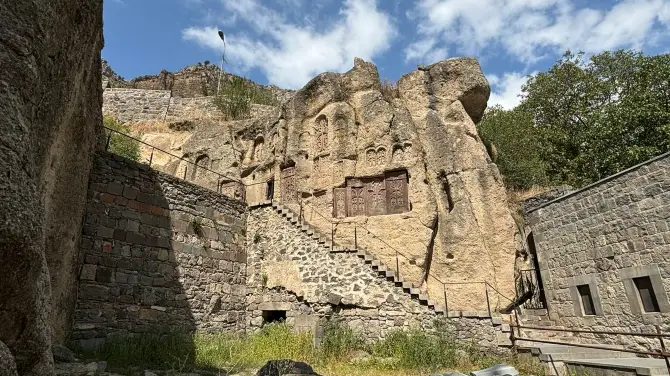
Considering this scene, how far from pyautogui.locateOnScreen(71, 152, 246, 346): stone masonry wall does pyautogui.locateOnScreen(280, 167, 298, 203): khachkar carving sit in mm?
4056

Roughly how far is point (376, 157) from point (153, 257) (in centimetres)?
950

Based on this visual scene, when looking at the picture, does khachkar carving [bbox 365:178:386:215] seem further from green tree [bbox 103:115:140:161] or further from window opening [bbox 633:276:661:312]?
green tree [bbox 103:115:140:161]

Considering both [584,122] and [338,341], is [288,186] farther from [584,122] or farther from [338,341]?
[584,122]

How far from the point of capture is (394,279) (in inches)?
454

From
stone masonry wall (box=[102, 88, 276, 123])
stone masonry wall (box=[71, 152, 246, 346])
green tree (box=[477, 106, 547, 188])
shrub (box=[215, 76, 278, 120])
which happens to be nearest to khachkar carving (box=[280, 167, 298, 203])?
stone masonry wall (box=[71, 152, 246, 346])

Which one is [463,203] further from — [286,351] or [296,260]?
[286,351]

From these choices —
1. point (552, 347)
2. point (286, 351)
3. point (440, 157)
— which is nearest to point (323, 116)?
point (440, 157)

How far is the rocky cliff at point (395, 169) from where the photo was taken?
47.9 feet

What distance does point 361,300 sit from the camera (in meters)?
11.6

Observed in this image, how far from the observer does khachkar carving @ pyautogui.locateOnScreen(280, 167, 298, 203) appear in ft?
58.0

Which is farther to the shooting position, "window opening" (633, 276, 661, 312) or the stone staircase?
the stone staircase

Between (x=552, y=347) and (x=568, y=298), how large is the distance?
201 cm

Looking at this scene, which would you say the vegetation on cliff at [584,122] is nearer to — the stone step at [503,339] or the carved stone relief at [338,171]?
the carved stone relief at [338,171]

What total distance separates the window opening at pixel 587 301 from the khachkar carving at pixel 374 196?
21.4 feet
